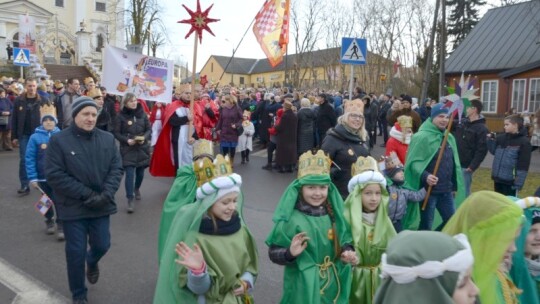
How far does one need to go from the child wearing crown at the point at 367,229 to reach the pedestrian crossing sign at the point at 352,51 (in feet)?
19.2

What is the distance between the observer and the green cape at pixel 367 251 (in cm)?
404

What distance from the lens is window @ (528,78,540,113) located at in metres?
23.8

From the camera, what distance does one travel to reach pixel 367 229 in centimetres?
412

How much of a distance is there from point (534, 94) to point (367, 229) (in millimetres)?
23318

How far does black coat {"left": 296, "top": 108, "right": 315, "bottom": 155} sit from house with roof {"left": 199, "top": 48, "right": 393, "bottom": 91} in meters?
9.23

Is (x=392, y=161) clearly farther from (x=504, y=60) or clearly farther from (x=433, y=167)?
(x=504, y=60)

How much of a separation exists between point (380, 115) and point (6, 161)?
12640 millimetres

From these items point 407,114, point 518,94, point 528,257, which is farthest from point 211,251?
point 518,94

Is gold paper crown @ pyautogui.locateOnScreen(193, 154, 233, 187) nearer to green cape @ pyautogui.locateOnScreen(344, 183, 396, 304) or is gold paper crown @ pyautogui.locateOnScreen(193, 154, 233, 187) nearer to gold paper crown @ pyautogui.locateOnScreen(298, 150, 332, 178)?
gold paper crown @ pyautogui.locateOnScreen(298, 150, 332, 178)

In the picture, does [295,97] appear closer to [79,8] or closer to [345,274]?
[345,274]

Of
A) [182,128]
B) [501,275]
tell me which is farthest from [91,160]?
[182,128]

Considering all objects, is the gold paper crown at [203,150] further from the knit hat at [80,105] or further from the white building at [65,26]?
the white building at [65,26]

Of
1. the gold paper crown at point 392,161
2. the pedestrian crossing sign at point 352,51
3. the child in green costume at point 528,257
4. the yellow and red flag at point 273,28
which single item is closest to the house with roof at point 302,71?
the yellow and red flag at point 273,28

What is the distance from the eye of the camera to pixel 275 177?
1212 centimetres
